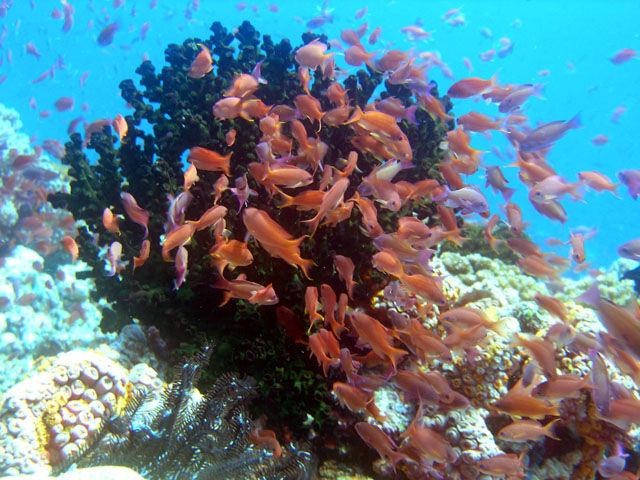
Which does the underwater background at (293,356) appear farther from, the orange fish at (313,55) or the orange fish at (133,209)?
the orange fish at (313,55)

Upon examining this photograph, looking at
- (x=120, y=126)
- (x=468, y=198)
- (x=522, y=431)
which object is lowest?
(x=522, y=431)

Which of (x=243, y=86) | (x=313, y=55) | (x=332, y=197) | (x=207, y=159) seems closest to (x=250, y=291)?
(x=332, y=197)

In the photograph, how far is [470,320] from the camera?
3551mm

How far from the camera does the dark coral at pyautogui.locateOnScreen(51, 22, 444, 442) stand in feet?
10.8

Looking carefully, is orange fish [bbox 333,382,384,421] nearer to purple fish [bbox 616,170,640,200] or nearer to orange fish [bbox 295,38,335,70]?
orange fish [bbox 295,38,335,70]

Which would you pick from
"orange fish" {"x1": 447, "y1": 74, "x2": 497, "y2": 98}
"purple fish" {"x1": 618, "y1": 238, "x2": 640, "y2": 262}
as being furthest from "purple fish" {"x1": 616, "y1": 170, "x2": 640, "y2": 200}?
"orange fish" {"x1": 447, "y1": 74, "x2": 497, "y2": 98}

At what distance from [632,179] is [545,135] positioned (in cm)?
228

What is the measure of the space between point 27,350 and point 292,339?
26.1 ft

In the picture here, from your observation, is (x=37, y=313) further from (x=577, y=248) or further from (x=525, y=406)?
(x=577, y=248)

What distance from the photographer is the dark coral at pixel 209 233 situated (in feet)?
10.8

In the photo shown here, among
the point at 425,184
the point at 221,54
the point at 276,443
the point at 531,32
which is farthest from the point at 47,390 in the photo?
the point at 531,32

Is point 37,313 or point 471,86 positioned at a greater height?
point 471,86

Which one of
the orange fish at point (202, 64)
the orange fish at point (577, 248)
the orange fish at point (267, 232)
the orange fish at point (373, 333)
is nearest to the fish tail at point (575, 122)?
the orange fish at point (577, 248)

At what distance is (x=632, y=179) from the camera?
5793 millimetres
